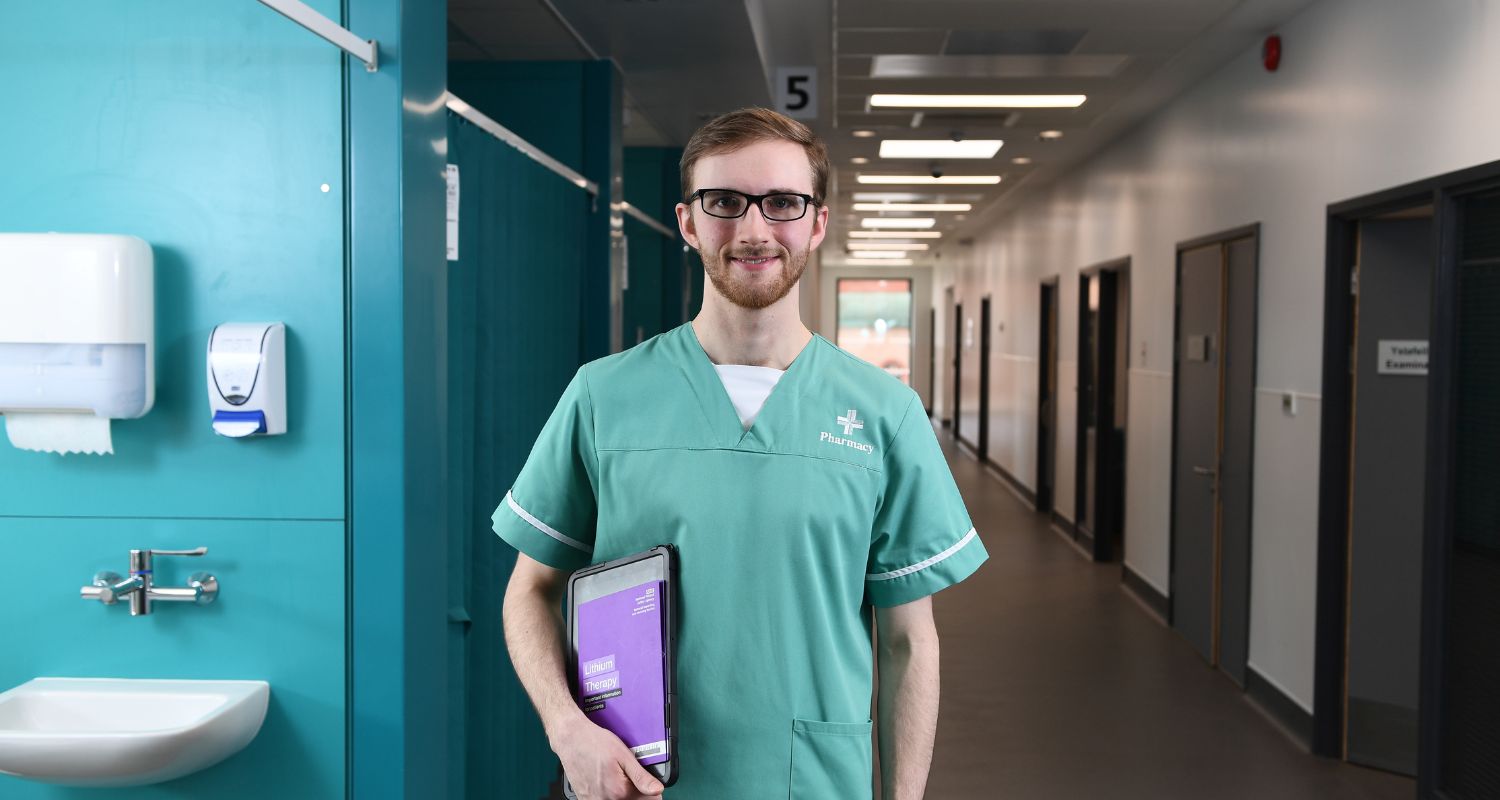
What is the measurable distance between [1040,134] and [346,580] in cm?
582

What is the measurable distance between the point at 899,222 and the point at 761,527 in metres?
12.0

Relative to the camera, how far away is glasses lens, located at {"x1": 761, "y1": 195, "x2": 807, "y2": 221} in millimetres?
1417

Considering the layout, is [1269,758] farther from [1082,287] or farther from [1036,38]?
[1082,287]

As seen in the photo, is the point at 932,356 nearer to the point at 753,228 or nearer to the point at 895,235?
the point at 895,235

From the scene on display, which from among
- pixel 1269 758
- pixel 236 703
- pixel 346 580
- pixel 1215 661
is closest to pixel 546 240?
pixel 346 580

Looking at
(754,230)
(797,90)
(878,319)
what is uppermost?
(797,90)

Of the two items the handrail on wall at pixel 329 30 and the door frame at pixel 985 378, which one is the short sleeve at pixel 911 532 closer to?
the handrail on wall at pixel 329 30

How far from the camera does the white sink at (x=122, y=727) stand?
1.96m

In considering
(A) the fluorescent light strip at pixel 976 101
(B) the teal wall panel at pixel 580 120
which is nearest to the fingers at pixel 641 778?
(B) the teal wall panel at pixel 580 120

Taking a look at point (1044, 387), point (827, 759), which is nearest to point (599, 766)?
point (827, 759)

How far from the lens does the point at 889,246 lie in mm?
16953

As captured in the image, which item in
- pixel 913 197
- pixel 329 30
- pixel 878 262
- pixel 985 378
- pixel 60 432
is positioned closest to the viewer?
pixel 329 30

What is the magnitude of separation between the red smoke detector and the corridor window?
1761cm

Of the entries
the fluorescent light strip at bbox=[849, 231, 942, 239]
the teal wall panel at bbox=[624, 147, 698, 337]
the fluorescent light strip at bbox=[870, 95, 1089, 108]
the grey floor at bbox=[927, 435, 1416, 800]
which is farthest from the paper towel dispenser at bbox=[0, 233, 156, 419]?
the fluorescent light strip at bbox=[849, 231, 942, 239]
